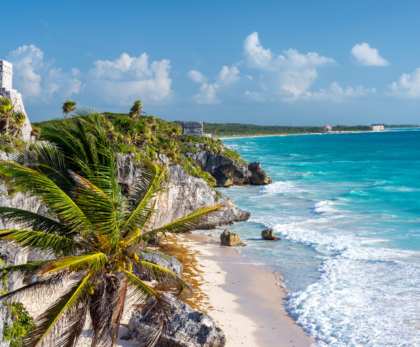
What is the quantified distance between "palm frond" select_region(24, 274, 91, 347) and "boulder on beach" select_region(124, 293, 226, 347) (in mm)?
2837

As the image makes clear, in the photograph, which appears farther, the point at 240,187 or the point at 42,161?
the point at 240,187

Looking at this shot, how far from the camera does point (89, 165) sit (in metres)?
8.38

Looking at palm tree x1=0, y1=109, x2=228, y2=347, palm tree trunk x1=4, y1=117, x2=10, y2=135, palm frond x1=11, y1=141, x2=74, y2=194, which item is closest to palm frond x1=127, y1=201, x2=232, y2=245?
palm tree x1=0, y1=109, x2=228, y2=347

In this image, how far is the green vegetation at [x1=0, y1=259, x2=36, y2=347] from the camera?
7.32 metres

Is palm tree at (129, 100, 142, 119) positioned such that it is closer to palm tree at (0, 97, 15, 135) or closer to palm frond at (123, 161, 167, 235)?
palm tree at (0, 97, 15, 135)

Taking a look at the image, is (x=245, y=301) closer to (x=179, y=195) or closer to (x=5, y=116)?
(x=179, y=195)

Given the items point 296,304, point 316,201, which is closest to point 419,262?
point 296,304

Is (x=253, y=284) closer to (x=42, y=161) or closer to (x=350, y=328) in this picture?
(x=350, y=328)

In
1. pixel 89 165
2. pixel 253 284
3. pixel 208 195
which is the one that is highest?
pixel 89 165

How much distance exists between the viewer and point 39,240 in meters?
7.16

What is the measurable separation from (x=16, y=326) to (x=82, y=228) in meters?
2.46

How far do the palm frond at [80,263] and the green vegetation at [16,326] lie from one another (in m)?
1.27

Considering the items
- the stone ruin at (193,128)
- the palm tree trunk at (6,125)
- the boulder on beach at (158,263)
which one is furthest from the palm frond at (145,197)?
the stone ruin at (193,128)

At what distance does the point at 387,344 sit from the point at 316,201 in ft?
76.8
